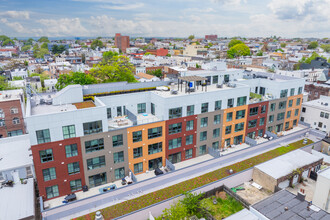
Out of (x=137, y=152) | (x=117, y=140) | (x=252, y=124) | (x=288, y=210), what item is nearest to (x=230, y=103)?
(x=252, y=124)

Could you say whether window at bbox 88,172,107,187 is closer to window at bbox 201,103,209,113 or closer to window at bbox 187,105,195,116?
window at bbox 187,105,195,116

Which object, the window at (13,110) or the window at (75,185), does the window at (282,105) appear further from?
the window at (13,110)

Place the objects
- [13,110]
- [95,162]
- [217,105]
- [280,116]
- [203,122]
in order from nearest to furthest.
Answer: [95,162] < [203,122] < [217,105] < [13,110] < [280,116]

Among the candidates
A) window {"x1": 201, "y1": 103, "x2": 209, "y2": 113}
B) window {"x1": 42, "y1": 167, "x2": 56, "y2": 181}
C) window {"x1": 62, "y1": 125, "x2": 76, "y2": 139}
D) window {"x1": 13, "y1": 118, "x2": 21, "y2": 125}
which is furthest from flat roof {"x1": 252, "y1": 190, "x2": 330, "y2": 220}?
window {"x1": 13, "y1": 118, "x2": 21, "y2": 125}

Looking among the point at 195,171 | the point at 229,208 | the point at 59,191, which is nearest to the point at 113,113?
the point at 59,191

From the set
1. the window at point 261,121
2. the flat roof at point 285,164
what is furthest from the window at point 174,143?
the window at point 261,121

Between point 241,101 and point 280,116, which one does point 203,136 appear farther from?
point 280,116

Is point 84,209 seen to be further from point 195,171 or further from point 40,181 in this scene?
point 195,171
